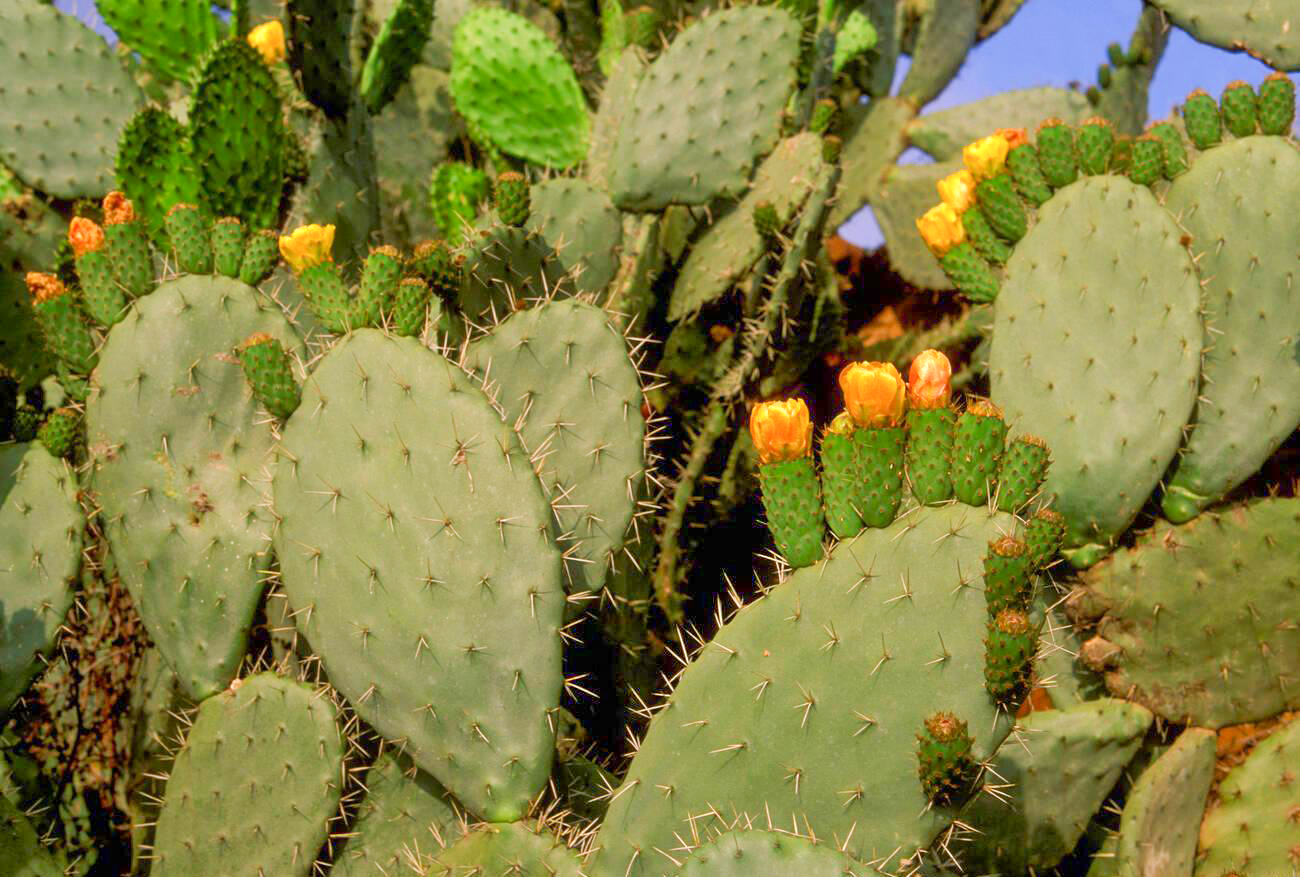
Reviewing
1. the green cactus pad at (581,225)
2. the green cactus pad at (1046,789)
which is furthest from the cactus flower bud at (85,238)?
the green cactus pad at (1046,789)

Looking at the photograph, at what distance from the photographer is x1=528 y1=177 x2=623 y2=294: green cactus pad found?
267 cm

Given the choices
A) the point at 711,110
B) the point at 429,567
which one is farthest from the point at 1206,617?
the point at 711,110

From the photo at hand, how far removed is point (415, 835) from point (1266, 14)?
228cm

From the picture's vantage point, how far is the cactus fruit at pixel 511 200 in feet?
7.20

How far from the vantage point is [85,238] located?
2.00 metres

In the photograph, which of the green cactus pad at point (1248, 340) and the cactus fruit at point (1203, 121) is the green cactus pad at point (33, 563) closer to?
the green cactus pad at point (1248, 340)

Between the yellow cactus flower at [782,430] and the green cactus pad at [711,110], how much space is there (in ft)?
4.85

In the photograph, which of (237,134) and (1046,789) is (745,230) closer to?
(237,134)

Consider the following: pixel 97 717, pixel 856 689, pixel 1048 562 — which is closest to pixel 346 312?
pixel 856 689

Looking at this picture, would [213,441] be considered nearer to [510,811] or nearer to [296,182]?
[510,811]

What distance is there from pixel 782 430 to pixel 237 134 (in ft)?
5.23

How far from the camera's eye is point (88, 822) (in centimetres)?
228

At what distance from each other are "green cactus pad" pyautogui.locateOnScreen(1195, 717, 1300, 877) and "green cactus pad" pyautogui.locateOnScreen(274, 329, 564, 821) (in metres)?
1.27

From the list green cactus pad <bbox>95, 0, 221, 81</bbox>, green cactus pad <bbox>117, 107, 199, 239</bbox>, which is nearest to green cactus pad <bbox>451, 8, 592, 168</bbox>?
green cactus pad <bbox>95, 0, 221, 81</bbox>
